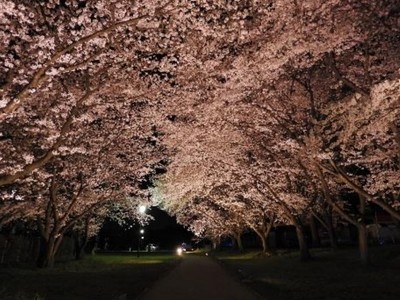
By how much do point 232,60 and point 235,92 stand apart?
171 centimetres

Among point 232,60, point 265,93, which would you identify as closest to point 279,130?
point 265,93

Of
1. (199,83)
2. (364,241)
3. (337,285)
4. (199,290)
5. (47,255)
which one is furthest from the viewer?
(47,255)

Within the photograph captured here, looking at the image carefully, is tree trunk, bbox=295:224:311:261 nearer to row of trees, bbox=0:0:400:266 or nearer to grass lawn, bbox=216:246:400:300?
row of trees, bbox=0:0:400:266

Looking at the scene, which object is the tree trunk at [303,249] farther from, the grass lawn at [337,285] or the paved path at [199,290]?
the paved path at [199,290]

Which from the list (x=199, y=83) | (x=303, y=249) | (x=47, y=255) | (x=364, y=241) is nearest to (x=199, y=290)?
(x=199, y=83)

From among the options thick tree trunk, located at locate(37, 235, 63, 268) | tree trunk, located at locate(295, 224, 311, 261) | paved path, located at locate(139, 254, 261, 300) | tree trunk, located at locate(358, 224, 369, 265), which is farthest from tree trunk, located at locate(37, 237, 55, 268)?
tree trunk, located at locate(358, 224, 369, 265)

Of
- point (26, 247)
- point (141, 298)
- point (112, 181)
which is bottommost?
point (141, 298)

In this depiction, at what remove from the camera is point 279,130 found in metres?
19.9

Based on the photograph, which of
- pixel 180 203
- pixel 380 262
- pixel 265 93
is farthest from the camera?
pixel 180 203

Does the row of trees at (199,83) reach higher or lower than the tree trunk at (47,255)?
higher

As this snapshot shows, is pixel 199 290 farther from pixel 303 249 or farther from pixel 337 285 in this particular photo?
pixel 303 249

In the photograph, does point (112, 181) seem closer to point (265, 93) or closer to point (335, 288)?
point (265, 93)

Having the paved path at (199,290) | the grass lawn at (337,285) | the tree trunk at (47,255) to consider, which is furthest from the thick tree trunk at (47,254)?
the grass lawn at (337,285)

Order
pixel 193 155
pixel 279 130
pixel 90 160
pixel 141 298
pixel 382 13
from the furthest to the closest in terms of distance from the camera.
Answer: pixel 193 155
pixel 90 160
pixel 279 130
pixel 141 298
pixel 382 13
